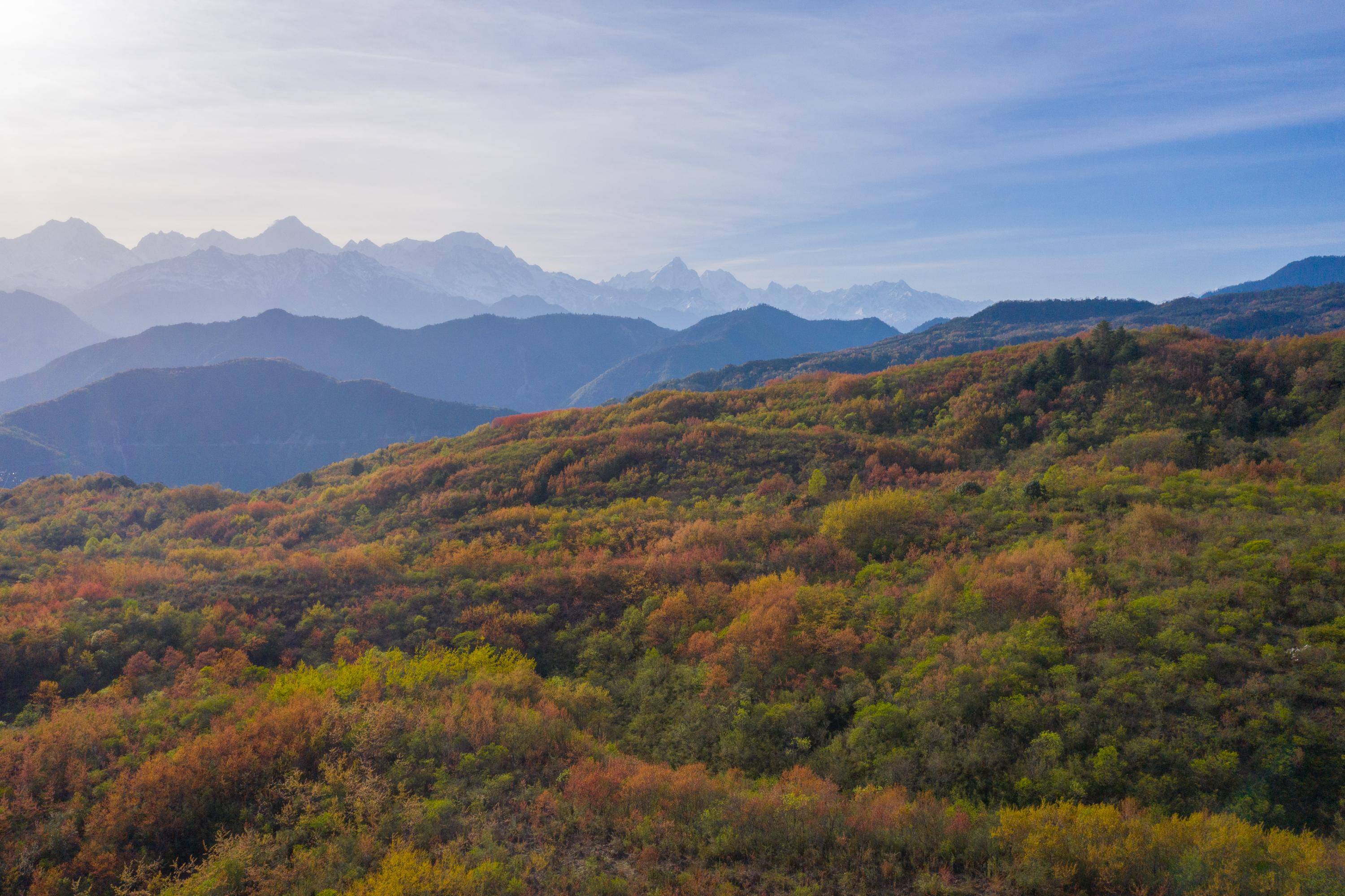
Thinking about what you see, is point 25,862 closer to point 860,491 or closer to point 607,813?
point 607,813

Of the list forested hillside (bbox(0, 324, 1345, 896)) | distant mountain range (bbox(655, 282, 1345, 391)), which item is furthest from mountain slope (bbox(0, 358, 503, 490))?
forested hillside (bbox(0, 324, 1345, 896))

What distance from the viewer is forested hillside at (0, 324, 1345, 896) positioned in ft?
25.3

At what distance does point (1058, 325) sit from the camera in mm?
166375

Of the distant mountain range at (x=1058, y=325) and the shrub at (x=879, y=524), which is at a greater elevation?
the distant mountain range at (x=1058, y=325)

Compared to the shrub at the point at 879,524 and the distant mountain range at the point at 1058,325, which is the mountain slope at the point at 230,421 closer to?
the distant mountain range at the point at 1058,325

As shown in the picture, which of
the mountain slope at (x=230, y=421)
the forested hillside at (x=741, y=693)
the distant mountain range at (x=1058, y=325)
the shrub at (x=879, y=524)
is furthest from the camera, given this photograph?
the mountain slope at (x=230, y=421)

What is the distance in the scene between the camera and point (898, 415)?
1371 inches

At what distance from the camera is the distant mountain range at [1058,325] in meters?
123

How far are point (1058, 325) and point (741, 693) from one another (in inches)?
7571

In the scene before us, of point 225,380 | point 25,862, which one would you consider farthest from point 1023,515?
point 225,380

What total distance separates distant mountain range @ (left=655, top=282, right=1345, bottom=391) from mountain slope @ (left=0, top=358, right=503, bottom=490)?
3249 inches

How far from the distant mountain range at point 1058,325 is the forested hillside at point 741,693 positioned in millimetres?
94279

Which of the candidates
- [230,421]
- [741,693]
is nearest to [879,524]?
[741,693]

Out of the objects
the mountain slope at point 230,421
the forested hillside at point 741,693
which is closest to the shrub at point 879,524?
the forested hillside at point 741,693
